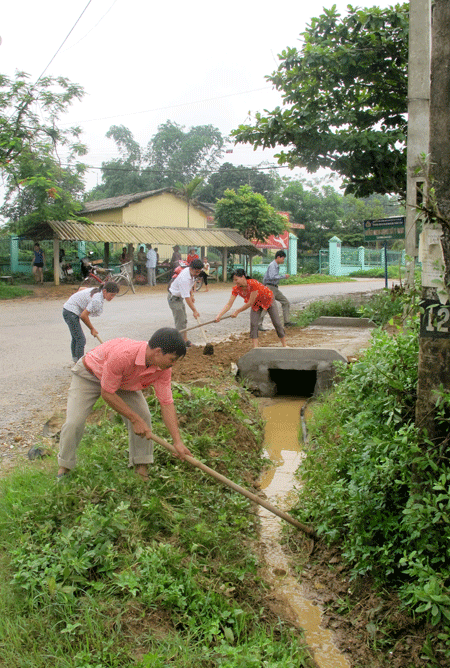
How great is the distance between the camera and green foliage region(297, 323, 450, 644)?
9.46 feet

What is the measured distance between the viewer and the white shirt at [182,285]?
9.02 meters

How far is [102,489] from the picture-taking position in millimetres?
3717

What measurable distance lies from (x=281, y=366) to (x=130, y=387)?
423 cm

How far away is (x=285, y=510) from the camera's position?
4707mm

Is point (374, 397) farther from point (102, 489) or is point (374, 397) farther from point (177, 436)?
point (102, 489)

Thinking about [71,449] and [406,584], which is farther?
[71,449]

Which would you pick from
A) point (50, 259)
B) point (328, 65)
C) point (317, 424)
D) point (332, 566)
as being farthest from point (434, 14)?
point (50, 259)

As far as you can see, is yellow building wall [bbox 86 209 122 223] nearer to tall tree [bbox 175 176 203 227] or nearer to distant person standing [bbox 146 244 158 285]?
tall tree [bbox 175 176 203 227]

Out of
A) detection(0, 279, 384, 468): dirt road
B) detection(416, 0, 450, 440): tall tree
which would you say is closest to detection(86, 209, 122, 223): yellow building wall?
detection(0, 279, 384, 468): dirt road

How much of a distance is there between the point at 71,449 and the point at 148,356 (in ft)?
3.11

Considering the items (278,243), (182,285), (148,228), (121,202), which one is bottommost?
(182,285)

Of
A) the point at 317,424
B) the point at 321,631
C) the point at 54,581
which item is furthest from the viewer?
the point at 317,424

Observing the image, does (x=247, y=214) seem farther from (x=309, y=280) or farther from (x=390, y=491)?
(x=390, y=491)

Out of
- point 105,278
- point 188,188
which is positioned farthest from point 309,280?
point 105,278
